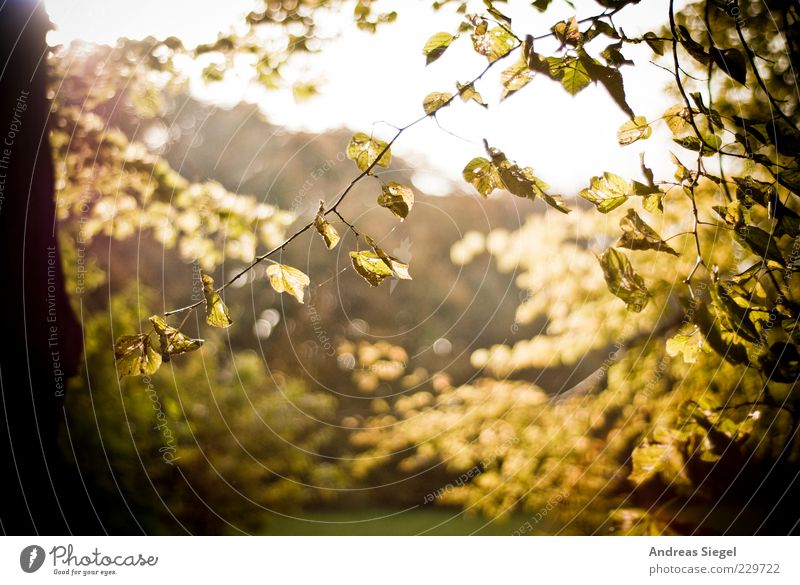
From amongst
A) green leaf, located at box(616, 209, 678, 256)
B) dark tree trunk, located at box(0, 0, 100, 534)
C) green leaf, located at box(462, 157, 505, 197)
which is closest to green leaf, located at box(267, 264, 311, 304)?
green leaf, located at box(462, 157, 505, 197)

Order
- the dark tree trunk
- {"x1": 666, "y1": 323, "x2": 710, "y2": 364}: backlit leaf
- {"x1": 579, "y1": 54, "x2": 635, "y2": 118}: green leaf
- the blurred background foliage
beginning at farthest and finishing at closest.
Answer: the blurred background foliage, the dark tree trunk, {"x1": 666, "y1": 323, "x2": 710, "y2": 364}: backlit leaf, {"x1": 579, "y1": 54, "x2": 635, "y2": 118}: green leaf

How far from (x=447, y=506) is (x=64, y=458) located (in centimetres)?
79

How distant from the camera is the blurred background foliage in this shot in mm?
902

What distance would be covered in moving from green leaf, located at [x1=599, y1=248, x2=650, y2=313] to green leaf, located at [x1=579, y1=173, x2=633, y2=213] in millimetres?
51

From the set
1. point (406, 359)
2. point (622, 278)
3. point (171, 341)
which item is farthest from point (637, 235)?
point (406, 359)

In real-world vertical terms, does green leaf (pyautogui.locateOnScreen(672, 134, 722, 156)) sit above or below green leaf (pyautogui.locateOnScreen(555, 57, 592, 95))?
below

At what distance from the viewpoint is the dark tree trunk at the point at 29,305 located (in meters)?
0.76

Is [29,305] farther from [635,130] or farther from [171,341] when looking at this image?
[635,130]

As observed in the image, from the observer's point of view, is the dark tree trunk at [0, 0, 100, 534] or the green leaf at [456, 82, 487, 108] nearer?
the green leaf at [456, 82, 487, 108]

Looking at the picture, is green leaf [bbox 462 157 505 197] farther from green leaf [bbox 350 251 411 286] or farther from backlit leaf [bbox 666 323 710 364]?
backlit leaf [bbox 666 323 710 364]

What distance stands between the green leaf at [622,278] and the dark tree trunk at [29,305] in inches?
30.8
